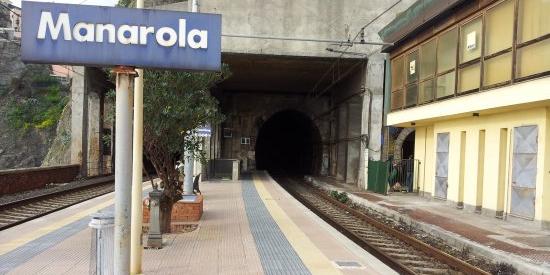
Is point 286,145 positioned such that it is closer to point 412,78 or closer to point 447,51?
point 412,78

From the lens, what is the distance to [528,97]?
444 inches

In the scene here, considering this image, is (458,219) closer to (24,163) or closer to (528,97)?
(528,97)

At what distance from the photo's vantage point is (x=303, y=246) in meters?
8.32

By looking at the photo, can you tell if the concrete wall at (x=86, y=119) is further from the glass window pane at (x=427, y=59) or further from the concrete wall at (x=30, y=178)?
the glass window pane at (x=427, y=59)

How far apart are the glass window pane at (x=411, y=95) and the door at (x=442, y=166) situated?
69.2 inches

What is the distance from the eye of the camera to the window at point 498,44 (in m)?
12.7

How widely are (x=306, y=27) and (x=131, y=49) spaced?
59.6 ft

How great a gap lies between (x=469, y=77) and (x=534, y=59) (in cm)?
330

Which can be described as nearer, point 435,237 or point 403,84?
point 435,237

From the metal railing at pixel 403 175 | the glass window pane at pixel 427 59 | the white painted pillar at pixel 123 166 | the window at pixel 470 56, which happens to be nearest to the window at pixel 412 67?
the glass window pane at pixel 427 59

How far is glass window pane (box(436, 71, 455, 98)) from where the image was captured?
15930 mm

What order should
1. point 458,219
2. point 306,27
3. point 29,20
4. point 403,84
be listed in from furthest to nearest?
1. point 306,27
2. point 403,84
3. point 458,219
4. point 29,20

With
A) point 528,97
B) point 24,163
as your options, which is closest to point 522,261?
point 528,97

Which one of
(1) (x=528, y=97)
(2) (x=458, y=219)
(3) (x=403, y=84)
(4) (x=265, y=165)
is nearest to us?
(1) (x=528, y=97)
